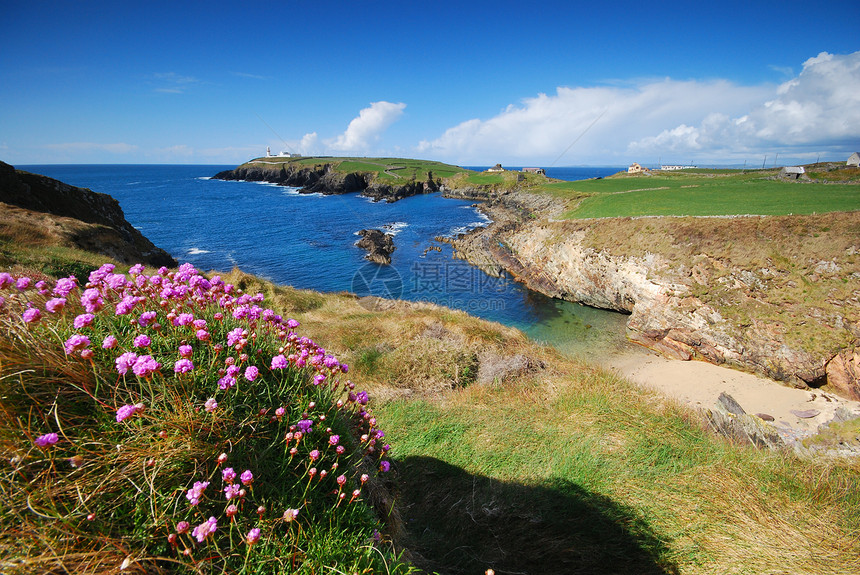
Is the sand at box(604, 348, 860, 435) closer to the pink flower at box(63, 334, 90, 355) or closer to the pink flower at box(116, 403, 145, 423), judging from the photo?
the pink flower at box(116, 403, 145, 423)

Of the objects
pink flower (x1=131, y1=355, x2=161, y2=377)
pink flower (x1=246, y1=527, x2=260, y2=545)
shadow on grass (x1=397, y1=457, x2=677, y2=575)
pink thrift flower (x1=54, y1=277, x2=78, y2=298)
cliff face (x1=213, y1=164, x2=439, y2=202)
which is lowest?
shadow on grass (x1=397, y1=457, x2=677, y2=575)

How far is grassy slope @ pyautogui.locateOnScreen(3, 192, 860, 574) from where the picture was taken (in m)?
3.37

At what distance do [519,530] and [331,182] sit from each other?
106898 millimetres

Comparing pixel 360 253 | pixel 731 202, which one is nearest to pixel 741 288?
pixel 731 202

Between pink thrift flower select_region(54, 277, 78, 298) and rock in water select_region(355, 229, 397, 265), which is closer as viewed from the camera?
pink thrift flower select_region(54, 277, 78, 298)

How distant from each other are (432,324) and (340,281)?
21.1 m

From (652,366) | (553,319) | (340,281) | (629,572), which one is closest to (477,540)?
(629,572)

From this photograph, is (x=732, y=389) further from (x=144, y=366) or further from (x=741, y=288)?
(x=144, y=366)

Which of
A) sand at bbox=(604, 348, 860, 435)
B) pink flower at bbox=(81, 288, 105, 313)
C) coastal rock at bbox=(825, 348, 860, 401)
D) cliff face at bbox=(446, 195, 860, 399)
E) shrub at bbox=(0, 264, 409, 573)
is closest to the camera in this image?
shrub at bbox=(0, 264, 409, 573)

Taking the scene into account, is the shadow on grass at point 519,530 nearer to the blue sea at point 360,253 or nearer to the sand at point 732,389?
the sand at point 732,389

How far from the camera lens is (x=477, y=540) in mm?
3613

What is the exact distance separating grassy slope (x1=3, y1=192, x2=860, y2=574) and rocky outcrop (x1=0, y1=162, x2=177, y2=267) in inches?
650

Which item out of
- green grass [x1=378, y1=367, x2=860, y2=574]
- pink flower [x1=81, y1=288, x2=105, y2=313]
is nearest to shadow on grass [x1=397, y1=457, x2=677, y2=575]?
green grass [x1=378, y1=367, x2=860, y2=574]

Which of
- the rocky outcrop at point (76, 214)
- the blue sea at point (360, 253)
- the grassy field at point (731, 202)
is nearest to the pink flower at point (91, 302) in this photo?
A: the rocky outcrop at point (76, 214)
